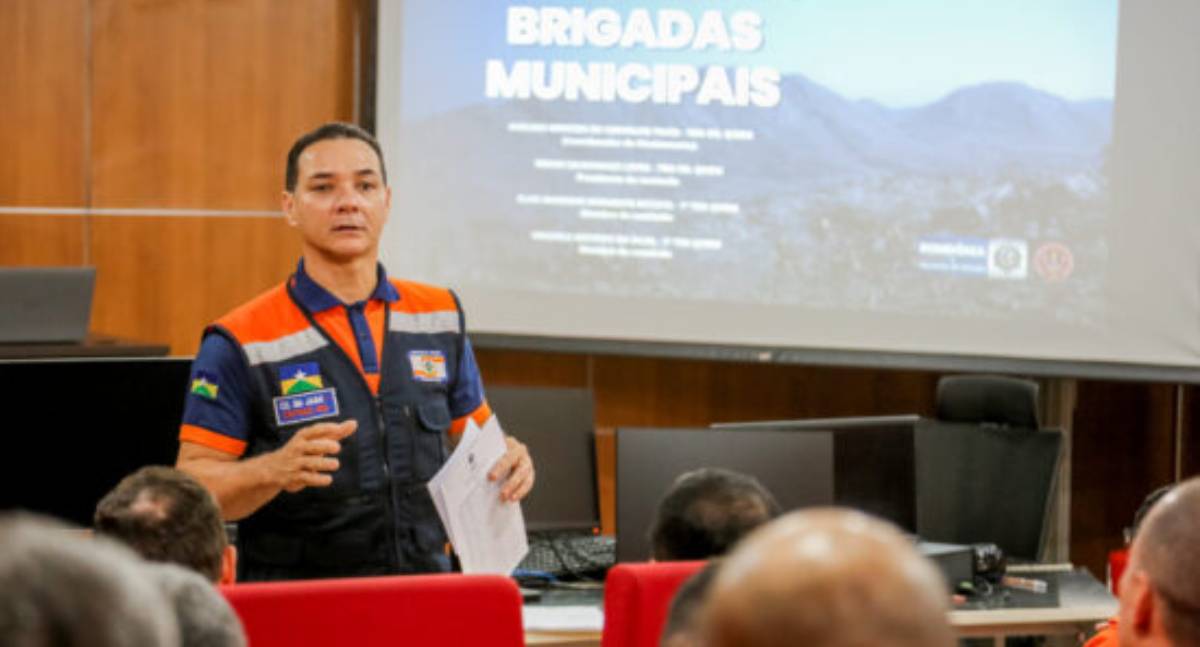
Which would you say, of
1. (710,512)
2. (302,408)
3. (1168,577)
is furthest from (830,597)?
(302,408)

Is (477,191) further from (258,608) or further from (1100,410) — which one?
(258,608)

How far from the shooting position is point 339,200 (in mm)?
3086

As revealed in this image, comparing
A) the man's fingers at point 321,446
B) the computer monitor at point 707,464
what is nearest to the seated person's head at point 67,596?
the man's fingers at point 321,446

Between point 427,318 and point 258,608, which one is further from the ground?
point 427,318

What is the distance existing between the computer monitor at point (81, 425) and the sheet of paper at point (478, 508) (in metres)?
1.26

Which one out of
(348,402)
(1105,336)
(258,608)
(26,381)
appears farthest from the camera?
(1105,336)

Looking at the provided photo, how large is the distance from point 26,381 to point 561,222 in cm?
241

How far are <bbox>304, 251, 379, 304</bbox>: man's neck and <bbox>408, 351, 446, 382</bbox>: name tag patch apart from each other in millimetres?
150

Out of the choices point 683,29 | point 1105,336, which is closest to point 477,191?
point 683,29

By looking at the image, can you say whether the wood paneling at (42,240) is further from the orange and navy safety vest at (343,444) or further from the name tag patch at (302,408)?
the name tag patch at (302,408)

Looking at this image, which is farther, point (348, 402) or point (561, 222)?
point (561, 222)

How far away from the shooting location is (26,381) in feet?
12.9

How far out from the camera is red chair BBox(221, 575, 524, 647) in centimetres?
206

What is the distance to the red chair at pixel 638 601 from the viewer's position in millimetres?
2197
